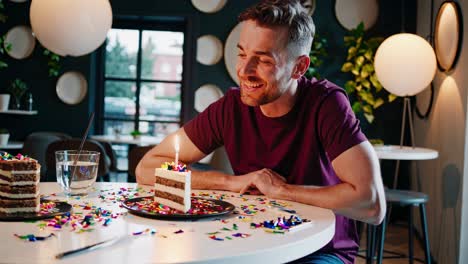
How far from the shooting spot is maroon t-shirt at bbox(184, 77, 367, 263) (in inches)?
75.0

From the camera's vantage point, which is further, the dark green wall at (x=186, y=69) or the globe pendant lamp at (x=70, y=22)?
the dark green wall at (x=186, y=69)

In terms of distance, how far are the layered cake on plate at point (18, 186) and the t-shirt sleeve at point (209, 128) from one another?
2.80 ft

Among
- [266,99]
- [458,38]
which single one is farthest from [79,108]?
[266,99]

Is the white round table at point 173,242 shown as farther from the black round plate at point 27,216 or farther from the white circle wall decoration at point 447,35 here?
the white circle wall decoration at point 447,35

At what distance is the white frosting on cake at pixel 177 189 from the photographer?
60.8 inches

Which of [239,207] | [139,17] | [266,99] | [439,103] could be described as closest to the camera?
[239,207]

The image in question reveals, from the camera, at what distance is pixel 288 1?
79.0 inches

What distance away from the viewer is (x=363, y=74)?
6199mm

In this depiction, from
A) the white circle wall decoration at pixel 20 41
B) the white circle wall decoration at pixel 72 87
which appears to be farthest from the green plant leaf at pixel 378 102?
the white circle wall decoration at pixel 20 41

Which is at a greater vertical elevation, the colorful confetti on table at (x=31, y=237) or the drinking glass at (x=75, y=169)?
the drinking glass at (x=75, y=169)

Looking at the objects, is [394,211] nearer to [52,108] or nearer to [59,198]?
[52,108]

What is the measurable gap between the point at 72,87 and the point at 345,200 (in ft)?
18.7

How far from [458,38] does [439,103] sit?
827 millimetres

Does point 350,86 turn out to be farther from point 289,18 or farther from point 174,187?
point 174,187
